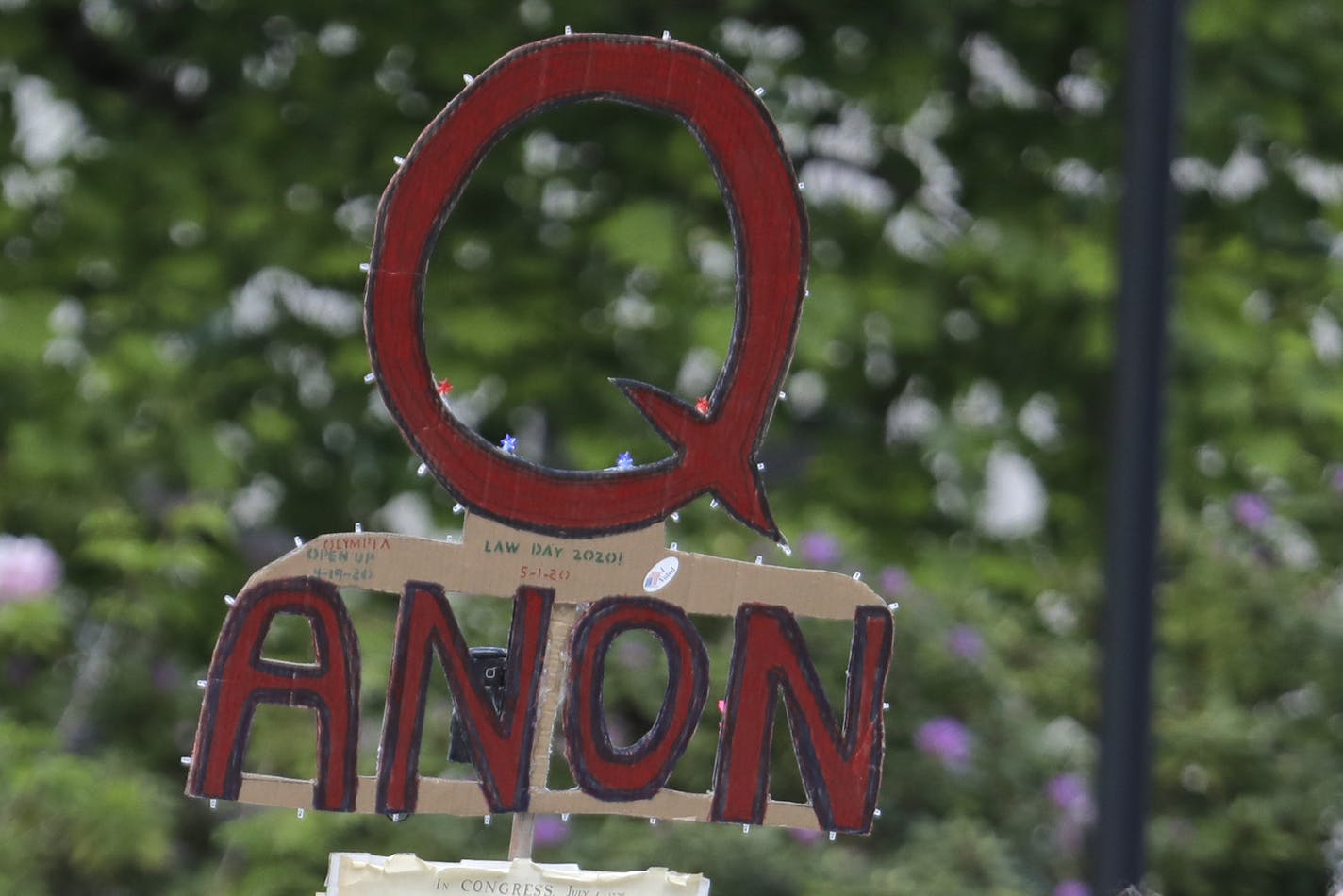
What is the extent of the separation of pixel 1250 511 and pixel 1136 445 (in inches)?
89.0

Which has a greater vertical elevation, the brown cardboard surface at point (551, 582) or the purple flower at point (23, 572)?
the purple flower at point (23, 572)

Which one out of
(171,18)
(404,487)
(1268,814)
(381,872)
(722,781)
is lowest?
(381,872)

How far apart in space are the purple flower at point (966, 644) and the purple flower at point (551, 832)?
3.07 feet

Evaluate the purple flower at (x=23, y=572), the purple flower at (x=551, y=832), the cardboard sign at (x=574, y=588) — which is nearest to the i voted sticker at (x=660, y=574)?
the cardboard sign at (x=574, y=588)

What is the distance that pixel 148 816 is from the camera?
289 centimetres

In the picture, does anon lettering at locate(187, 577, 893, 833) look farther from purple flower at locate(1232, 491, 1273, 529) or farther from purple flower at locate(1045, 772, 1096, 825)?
purple flower at locate(1232, 491, 1273, 529)

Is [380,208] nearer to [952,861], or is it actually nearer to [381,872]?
[381,872]

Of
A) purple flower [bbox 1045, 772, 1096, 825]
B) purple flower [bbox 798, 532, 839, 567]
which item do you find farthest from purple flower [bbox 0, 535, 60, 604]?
purple flower [bbox 1045, 772, 1096, 825]

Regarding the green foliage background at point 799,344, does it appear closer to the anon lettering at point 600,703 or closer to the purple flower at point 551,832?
the purple flower at point 551,832

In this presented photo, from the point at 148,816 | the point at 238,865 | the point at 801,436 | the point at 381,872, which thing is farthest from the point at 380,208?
the point at 801,436

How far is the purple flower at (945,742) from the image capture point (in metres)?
3.30

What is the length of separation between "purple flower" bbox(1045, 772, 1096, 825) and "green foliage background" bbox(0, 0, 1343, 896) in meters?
0.04

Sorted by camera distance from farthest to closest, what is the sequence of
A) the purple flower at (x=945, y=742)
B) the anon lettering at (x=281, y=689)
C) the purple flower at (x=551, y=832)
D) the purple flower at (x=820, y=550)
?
the purple flower at (x=820, y=550), the purple flower at (x=945, y=742), the purple flower at (x=551, y=832), the anon lettering at (x=281, y=689)

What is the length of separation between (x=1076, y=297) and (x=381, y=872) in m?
2.60
